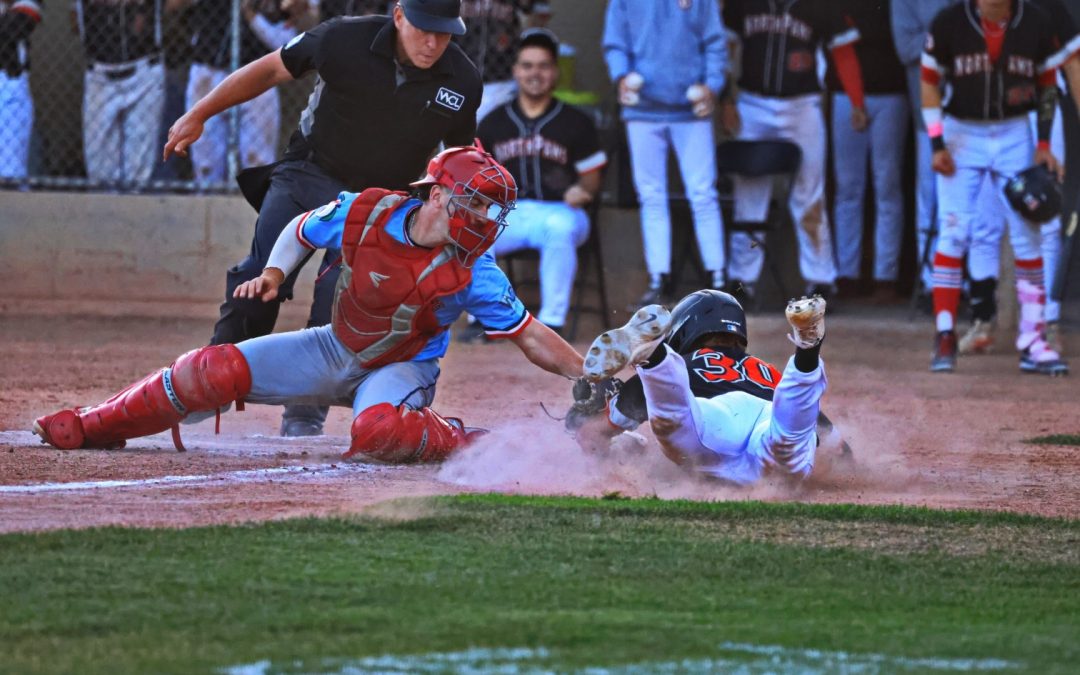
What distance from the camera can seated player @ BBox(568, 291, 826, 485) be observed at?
17.6 feet

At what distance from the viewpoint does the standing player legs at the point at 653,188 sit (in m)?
12.1

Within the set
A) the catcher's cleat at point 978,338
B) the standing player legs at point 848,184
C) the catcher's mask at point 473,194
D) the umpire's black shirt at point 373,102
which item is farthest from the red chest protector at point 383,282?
the standing player legs at point 848,184

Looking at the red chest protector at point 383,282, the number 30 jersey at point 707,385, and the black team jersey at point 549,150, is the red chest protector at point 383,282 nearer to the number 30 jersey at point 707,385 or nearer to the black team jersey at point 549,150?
the number 30 jersey at point 707,385

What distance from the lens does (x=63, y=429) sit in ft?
21.4

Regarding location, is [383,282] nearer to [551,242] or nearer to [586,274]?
[551,242]

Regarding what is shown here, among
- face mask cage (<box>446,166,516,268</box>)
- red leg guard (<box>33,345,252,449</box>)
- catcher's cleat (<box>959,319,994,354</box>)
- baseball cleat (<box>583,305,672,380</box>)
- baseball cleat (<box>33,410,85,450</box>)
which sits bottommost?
catcher's cleat (<box>959,319,994,354</box>)

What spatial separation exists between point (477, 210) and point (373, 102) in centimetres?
126

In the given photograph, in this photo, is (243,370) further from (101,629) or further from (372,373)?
(101,629)

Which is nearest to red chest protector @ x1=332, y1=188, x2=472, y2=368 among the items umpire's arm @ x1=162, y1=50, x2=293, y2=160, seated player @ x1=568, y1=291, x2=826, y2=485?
seated player @ x1=568, y1=291, x2=826, y2=485

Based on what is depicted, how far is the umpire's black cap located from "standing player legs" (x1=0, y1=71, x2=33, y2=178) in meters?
6.61

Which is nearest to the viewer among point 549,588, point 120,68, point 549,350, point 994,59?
point 549,588

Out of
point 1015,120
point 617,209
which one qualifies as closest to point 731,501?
point 1015,120

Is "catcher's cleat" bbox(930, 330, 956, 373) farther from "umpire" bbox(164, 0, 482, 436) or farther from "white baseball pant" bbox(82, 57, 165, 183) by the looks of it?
"white baseball pant" bbox(82, 57, 165, 183)

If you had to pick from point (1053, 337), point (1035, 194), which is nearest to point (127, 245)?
point (1035, 194)
